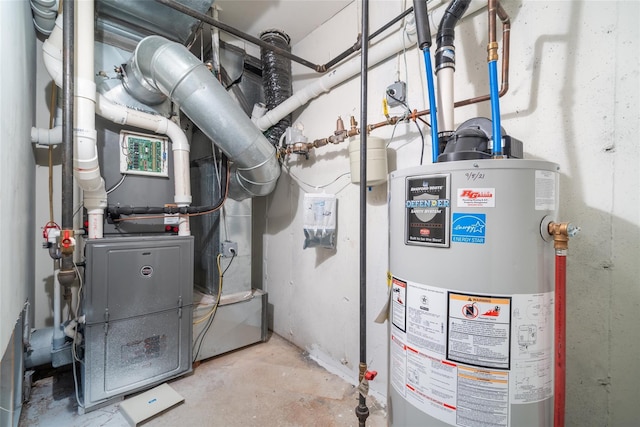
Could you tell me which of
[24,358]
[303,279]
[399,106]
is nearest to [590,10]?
[399,106]

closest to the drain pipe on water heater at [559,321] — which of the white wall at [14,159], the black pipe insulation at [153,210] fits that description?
the white wall at [14,159]

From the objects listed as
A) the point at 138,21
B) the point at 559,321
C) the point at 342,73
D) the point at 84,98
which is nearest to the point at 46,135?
the point at 84,98

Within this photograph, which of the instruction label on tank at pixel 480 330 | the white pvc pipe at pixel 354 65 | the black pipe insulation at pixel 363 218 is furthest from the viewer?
the white pvc pipe at pixel 354 65

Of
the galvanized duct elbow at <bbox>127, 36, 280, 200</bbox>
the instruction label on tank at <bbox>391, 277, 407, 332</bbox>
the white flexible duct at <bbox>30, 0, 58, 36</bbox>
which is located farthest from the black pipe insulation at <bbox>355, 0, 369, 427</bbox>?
the white flexible duct at <bbox>30, 0, 58, 36</bbox>

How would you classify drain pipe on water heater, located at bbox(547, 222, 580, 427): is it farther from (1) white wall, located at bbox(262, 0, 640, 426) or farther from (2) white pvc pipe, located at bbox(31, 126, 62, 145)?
(2) white pvc pipe, located at bbox(31, 126, 62, 145)

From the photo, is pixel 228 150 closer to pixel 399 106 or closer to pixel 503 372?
pixel 399 106

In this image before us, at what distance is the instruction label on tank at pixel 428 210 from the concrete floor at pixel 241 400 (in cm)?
120

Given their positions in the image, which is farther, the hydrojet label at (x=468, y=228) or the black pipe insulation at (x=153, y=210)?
the black pipe insulation at (x=153, y=210)

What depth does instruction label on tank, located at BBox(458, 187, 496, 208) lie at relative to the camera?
68 cm

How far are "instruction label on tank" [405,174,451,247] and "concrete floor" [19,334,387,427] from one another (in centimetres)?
120

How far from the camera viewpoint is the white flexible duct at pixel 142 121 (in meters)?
1.42

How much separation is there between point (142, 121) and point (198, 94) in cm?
54

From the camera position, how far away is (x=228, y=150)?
1.62 m

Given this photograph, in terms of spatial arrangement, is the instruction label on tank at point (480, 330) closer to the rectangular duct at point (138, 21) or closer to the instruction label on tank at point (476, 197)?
the instruction label on tank at point (476, 197)
